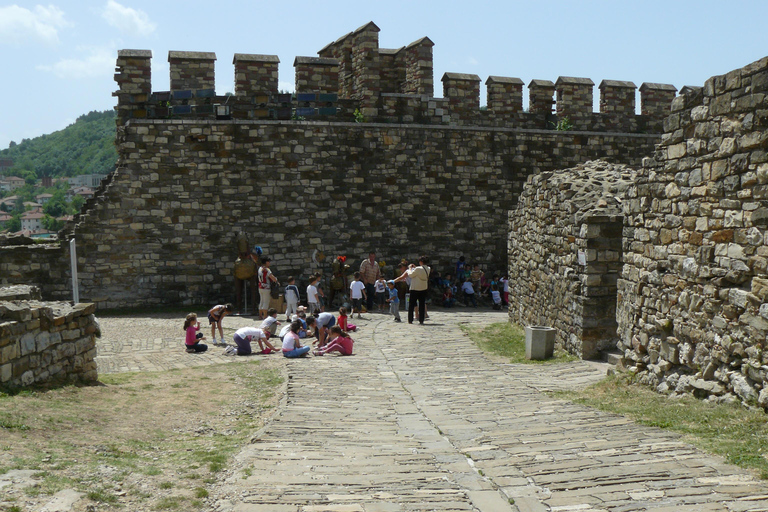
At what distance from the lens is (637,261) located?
838 centimetres

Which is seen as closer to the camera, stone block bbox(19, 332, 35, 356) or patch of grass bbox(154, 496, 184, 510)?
patch of grass bbox(154, 496, 184, 510)

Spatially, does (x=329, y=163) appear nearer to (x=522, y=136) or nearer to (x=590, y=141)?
(x=522, y=136)

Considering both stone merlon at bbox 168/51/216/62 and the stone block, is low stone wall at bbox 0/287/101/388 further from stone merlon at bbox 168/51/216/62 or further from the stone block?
stone merlon at bbox 168/51/216/62

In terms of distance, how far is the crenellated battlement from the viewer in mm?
16672

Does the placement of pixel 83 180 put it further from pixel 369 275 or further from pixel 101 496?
pixel 101 496

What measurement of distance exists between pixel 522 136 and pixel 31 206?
116599 millimetres

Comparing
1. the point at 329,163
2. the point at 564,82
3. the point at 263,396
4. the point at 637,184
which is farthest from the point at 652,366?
the point at 564,82

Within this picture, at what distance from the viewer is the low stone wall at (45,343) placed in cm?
703

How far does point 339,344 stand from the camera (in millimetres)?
11656

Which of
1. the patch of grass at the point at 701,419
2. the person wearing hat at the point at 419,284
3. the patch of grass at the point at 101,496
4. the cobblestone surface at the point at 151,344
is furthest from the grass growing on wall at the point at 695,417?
the person wearing hat at the point at 419,284

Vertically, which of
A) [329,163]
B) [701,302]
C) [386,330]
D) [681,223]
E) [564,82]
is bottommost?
[386,330]

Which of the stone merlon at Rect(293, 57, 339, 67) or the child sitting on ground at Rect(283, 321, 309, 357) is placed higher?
the stone merlon at Rect(293, 57, 339, 67)

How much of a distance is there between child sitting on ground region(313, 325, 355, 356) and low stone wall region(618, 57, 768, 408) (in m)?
4.70

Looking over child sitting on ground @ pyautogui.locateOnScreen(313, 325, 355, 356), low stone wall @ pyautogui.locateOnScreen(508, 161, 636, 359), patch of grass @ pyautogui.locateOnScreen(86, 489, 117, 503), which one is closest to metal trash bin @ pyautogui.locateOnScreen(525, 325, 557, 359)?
low stone wall @ pyautogui.locateOnScreen(508, 161, 636, 359)
